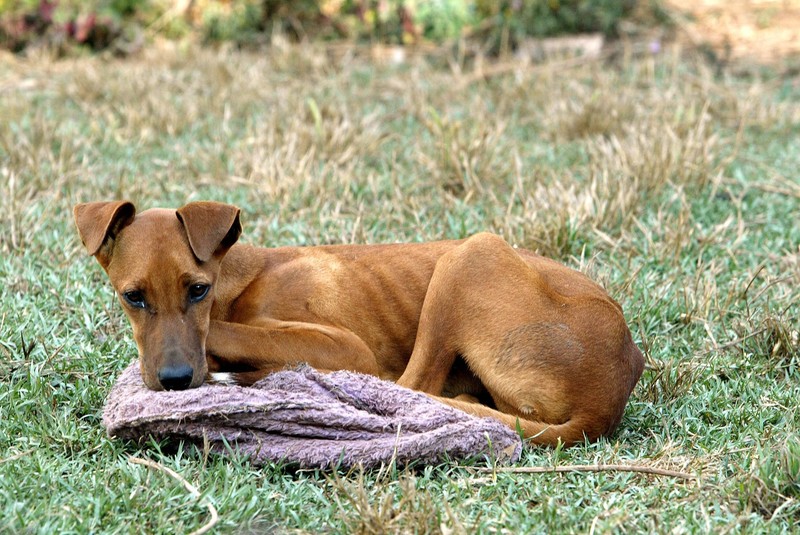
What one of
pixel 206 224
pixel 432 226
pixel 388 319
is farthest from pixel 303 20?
pixel 206 224

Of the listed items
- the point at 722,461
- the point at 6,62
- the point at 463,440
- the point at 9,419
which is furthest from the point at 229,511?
the point at 6,62

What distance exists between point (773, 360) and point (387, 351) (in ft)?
6.63

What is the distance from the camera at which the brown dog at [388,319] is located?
14.8 ft

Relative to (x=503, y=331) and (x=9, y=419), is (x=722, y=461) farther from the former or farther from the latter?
(x=9, y=419)

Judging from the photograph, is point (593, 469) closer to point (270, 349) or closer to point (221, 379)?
point (270, 349)

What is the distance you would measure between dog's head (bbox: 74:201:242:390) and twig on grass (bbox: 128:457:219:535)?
368mm

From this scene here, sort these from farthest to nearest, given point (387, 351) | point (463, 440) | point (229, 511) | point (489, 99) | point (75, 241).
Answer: point (489, 99) < point (75, 241) < point (387, 351) < point (463, 440) < point (229, 511)

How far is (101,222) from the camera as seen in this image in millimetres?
4535

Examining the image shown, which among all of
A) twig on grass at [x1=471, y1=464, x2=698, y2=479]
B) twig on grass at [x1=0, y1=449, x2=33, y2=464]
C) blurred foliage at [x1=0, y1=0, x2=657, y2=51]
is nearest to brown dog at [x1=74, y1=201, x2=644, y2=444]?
twig on grass at [x1=471, y1=464, x2=698, y2=479]

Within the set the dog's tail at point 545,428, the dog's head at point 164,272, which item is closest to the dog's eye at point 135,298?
the dog's head at point 164,272

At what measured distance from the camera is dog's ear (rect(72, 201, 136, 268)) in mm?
4508

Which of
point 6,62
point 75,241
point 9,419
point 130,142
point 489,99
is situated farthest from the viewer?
point 6,62

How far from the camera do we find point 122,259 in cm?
462

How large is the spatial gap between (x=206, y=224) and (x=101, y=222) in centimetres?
45
